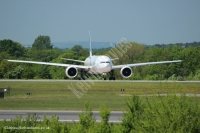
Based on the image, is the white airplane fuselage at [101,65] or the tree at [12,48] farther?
the tree at [12,48]

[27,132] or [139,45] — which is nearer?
[27,132]

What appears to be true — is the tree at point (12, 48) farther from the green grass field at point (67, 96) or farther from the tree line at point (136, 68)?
the green grass field at point (67, 96)

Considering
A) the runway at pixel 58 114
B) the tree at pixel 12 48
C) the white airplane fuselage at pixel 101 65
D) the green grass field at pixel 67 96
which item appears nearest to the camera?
the runway at pixel 58 114

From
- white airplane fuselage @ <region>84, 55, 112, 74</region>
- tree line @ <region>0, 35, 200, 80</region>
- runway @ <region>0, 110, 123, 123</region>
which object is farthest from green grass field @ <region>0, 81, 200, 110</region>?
tree line @ <region>0, 35, 200, 80</region>

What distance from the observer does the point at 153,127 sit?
22.0 metres

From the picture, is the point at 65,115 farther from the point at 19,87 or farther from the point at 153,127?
the point at 19,87

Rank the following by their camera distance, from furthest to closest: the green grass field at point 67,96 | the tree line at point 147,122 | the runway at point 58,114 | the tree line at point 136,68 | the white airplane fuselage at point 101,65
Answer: the tree line at point 136,68 → the white airplane fuselage at point 101,65 → the green grass field at point 67,96 → the runway at point 58,114 → the tree line at point 147,122

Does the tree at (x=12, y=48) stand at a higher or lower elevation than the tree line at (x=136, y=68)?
higher

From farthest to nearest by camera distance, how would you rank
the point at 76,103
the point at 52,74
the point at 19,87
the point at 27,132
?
1. the point at 52,74
2. the point at 19,87
3. the point at 76,103
4. the point at 27,132

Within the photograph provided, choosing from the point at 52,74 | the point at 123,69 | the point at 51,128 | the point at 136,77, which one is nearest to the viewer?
the point at 51,128

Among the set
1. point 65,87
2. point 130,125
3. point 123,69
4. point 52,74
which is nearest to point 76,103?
point 65,87

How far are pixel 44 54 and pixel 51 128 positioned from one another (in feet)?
422

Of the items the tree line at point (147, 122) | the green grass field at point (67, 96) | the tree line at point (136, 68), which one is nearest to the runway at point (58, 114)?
the green grass field at point (67, 96)

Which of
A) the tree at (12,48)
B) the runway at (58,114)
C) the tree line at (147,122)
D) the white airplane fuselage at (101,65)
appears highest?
the tree at (12,48)
